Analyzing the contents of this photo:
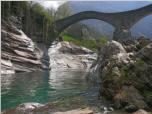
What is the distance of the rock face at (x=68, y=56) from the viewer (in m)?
40.8

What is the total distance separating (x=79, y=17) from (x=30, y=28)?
15.7 m

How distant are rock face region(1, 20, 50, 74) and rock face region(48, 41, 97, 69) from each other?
33.6 ft

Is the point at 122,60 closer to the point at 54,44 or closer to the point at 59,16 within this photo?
the point at 54,44

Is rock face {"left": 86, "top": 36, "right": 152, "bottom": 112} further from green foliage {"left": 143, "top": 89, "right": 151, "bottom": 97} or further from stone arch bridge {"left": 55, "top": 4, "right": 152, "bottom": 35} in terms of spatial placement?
stone arch bridge {"left": 55, "top": 4, "right": 152, "bottom": 35}

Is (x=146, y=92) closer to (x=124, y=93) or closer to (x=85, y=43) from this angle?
(x=124, y=93)

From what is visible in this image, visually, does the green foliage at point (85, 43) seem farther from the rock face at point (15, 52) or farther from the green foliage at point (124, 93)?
the green foliage at point (124, 93)

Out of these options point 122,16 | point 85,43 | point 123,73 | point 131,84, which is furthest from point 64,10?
point 131,84

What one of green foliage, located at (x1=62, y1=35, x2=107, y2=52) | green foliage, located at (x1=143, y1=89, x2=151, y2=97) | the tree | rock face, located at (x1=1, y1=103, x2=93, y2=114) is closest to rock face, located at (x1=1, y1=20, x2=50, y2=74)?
rock face, located at (x1=1, y1=103, x2=93, y2=114)

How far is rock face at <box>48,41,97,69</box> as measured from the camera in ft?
134

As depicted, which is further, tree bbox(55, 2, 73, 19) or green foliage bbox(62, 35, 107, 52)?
tree bbox(55, 2, 73, 19)

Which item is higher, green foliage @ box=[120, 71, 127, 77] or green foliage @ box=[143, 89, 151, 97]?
green foliage @ box=[120, 71, 127, 77]

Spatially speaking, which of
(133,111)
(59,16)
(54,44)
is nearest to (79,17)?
(54,44)

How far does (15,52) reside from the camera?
2578cm

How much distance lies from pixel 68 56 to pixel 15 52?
21.7 metres
